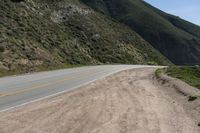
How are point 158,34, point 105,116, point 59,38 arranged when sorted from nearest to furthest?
point 105,116 < point 59,38 < point 158,34

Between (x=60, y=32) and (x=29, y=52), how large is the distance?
18781mm

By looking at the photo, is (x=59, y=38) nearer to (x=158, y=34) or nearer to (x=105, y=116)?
(x=105, y=116)

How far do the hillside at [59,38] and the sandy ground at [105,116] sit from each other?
22.6m

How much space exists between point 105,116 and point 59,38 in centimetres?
4980

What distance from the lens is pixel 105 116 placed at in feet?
43.2

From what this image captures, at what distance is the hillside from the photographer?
46.1 meters

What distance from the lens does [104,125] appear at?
1171 centimetres

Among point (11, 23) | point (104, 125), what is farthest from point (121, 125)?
point (11, 23)

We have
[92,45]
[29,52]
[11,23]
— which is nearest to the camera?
[29,52]

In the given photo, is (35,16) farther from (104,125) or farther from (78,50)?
(104,125)

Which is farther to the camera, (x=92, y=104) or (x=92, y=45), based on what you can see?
(x=92, y=45)

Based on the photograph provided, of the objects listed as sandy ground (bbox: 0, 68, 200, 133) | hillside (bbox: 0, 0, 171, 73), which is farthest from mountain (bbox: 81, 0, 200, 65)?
sandy ground (bbox: 0, 68, 200, 133)

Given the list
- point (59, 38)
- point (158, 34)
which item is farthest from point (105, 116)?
point (158, 34)

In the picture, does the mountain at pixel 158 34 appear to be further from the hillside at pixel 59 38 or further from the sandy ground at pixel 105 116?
the sandy ground at pixel 105 116
